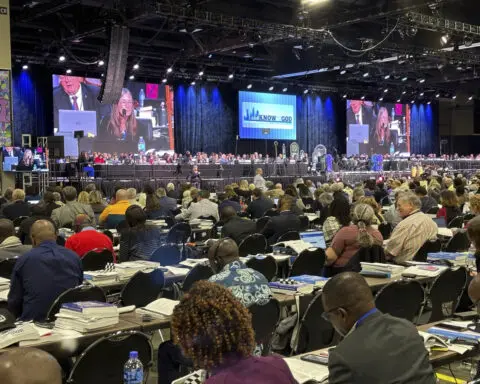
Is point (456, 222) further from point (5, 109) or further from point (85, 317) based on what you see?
point (5, 109)

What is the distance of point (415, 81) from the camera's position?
30812 mm

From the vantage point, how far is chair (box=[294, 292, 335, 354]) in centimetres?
410

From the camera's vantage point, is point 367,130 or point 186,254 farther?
point 367,130

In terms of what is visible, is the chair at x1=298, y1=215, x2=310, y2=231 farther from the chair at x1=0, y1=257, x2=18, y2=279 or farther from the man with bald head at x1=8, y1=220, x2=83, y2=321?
the man with bald head at x1=8, y1=220, x2=83, y2=321

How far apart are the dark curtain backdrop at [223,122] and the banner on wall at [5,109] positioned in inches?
484

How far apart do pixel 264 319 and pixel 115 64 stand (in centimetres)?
1184

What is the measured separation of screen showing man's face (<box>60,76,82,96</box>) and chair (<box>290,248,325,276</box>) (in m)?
18.5

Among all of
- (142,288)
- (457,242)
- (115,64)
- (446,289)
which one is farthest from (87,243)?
(115,64)

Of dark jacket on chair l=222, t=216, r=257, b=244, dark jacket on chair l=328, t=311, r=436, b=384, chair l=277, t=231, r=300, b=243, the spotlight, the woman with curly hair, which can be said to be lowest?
chair l=277, t=231, r=300, b=243

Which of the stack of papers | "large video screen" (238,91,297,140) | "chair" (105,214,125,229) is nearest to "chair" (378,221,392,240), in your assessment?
"chair" (105,214,125,229)

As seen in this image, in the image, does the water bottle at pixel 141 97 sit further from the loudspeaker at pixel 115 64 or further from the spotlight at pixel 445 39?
the spotlight at pixel 445 39

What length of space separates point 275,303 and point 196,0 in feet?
41.9

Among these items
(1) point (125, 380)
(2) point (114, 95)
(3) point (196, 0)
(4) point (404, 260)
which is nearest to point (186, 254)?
(4) point (404, 260)

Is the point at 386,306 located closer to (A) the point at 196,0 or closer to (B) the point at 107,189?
(A) the point at 196,0
